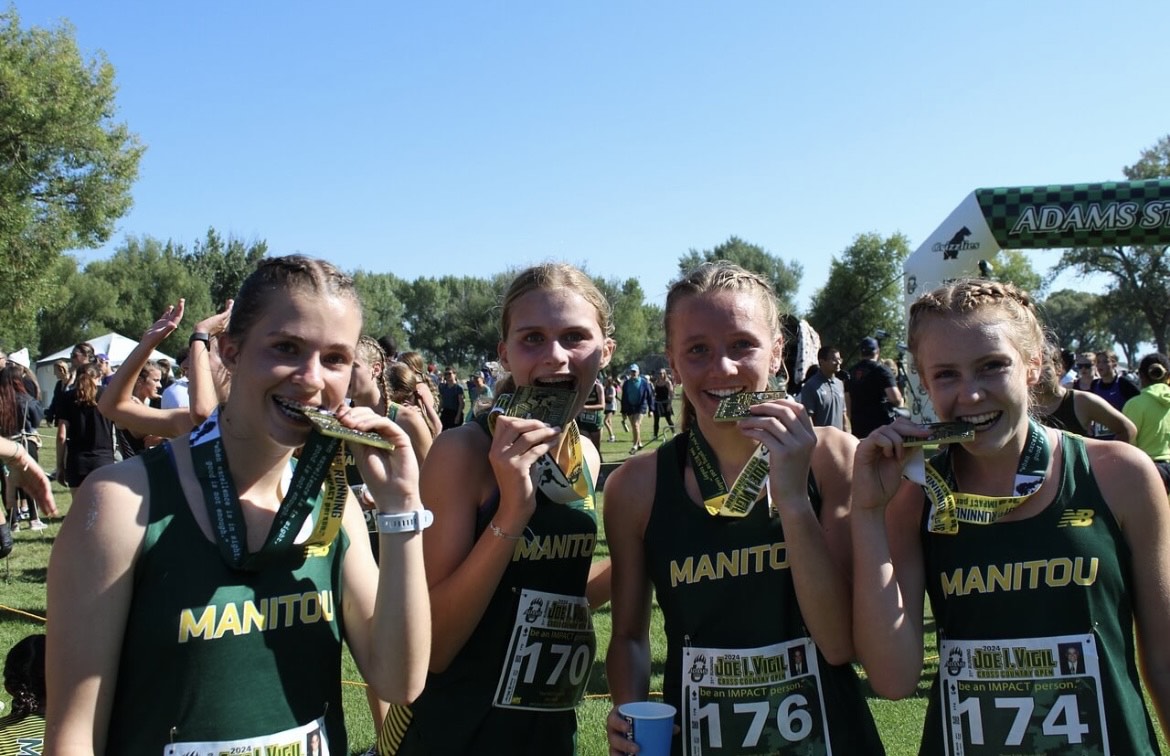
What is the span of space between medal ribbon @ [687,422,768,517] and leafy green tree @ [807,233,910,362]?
183ft

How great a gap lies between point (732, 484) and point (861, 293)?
58535mm

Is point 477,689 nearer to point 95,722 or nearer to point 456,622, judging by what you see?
point 456,622

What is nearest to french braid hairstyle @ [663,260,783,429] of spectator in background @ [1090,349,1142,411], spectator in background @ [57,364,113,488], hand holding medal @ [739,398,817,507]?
hand holding medal @ [739,398,817,507]

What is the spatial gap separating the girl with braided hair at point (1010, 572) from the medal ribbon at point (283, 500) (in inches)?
49.4

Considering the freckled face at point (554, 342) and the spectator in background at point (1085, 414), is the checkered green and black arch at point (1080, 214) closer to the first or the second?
the spectator in background at point (1085, 414)

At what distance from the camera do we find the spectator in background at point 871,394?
36.3 ft

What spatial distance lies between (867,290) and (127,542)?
195 feet

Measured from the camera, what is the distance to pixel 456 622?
7.23ft

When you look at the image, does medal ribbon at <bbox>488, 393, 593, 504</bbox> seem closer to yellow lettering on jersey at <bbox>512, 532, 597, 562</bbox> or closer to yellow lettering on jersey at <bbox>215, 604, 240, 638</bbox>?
yellow lettering on jersey at <bbox>512, 532, 597, 562</bbox>

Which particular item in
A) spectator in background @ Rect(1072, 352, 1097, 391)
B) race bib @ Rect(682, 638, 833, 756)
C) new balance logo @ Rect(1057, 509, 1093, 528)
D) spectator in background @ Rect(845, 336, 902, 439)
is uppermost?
spectator in background @ Rect(1072, 352, 1097, 391)

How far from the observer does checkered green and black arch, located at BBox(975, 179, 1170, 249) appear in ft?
40.8

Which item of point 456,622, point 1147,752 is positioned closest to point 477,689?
point 456,622

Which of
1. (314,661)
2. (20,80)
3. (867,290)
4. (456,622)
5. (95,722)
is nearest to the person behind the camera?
(95,722)

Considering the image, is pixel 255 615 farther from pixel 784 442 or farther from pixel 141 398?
pixel 141 398
